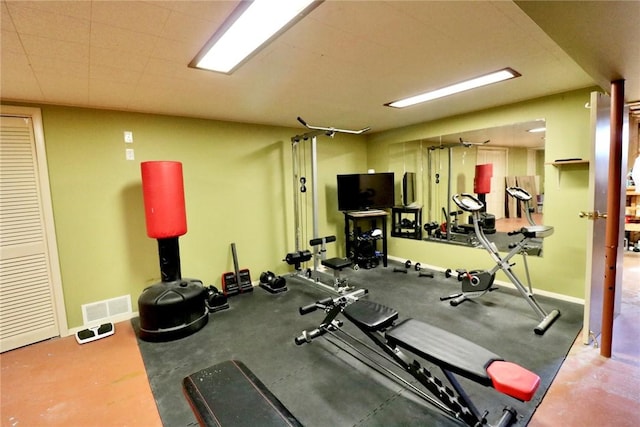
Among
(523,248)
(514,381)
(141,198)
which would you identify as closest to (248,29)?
(514,381)

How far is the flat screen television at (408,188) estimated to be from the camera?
16.9 ft

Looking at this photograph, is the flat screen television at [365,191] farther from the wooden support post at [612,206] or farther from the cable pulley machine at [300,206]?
the wooden support post at [612,206]

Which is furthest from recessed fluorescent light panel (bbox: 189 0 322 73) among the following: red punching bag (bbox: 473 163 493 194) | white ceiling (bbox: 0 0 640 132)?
red punching bag (bbox: 473 163 493 194)

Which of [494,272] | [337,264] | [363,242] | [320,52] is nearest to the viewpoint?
[320,52]

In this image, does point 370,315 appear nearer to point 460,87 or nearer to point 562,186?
point 460,87

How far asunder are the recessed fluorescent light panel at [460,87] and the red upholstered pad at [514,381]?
7.56ft

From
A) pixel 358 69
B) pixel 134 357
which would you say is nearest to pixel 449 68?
pixel 358 69

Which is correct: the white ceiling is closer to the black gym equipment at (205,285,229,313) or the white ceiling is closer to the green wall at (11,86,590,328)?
the green wall at (11,86,590,328)

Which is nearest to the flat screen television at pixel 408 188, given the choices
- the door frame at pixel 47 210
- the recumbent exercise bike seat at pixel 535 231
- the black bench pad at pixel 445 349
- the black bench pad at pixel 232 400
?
the recumbent exercise bike seat at pixel 535 231

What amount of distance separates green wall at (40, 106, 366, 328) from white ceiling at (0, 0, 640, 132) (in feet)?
1.10

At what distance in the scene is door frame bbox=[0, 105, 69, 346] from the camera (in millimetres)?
2777

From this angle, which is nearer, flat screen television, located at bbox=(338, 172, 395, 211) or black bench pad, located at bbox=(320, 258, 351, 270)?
black bench pad, located at bbox=(320, 258, 351, 270)

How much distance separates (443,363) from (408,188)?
4.00 m

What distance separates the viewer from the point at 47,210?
9.50 feet
